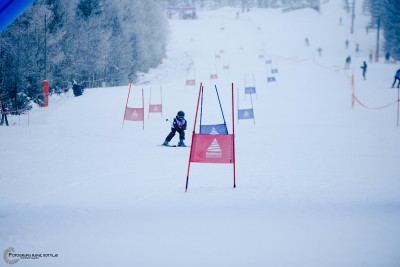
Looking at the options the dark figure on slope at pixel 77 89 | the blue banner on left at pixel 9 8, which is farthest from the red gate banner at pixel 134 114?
the dark figure on slope at pixel 77 89

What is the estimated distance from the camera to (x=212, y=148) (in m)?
6.95

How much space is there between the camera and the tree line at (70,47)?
65.9 feet

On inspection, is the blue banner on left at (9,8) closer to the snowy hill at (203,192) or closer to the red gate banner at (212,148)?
the snowy hill at (203,192)

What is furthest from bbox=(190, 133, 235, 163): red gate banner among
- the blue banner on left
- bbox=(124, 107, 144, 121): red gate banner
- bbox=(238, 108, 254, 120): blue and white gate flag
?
bbox=(238, 108, 254, 120): blue and white gate flag

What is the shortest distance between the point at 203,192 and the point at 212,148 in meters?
0.93

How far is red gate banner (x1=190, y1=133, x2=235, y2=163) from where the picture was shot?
22.7 feet

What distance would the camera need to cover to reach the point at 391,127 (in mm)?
15398

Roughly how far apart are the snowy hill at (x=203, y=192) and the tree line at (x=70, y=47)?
321cm

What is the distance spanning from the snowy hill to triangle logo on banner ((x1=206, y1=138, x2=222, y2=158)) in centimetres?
77

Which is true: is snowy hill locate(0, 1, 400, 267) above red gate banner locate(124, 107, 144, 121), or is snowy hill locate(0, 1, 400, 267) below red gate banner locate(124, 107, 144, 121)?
below

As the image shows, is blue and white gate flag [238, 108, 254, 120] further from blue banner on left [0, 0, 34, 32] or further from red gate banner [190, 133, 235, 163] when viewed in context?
blue banner on left [0, 0, 34, 32]

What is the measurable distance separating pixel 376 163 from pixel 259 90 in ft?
65.1

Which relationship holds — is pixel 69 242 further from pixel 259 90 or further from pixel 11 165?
pixel 259 90

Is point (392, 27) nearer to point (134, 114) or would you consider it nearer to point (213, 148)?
point (134, 114)
